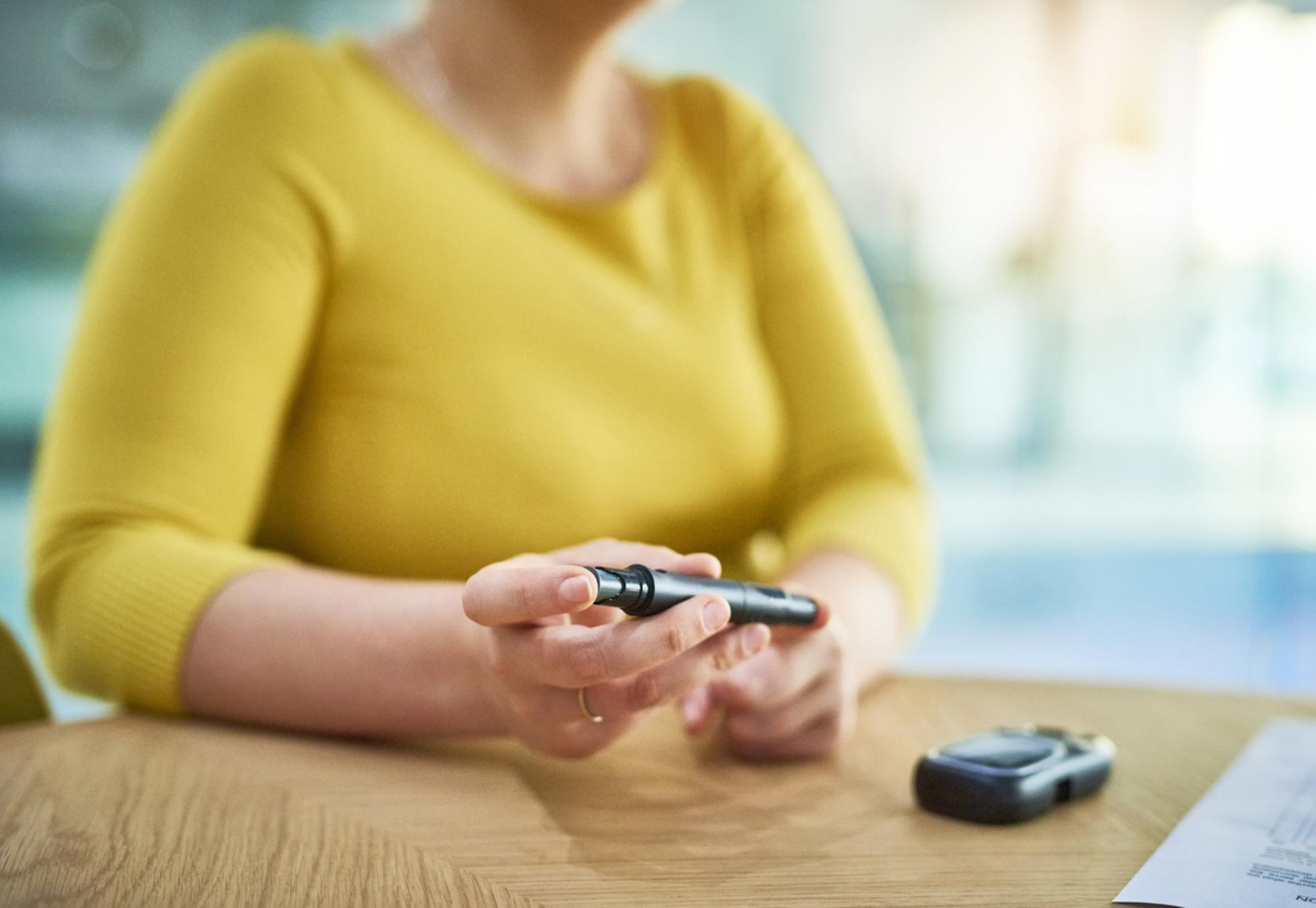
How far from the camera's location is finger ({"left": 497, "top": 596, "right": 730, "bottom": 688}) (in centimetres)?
43

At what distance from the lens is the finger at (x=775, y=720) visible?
57 cm

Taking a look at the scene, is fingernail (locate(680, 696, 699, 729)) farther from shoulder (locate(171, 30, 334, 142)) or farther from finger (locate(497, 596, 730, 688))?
shoulder (locate(171, 30, 334, 142))

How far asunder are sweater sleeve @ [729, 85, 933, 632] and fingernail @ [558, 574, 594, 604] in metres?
0.42

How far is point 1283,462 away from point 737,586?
397 centimetres

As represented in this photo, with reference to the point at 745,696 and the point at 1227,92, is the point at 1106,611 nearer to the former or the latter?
the point at 1227,92

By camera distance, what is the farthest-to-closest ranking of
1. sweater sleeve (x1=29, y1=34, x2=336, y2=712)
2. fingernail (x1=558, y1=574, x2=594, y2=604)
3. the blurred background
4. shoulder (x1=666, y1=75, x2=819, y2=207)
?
the blurred background
shoulder (x1=666, y1=75, x2=819, y2=207)
sweater sleeve (x1=29, y1=34, x2=336, y2=712)
fingernail (x1=558, y1=574, x2=594, y2=604)

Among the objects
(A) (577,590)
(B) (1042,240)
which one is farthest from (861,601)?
(B) (1042,240)

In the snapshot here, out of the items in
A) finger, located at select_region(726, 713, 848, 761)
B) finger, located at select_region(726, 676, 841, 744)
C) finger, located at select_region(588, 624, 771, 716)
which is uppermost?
finger, located at select_region(588, 624, 771, 716)

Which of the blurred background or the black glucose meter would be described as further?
the blurred background

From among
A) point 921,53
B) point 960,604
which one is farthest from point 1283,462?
point 921,53

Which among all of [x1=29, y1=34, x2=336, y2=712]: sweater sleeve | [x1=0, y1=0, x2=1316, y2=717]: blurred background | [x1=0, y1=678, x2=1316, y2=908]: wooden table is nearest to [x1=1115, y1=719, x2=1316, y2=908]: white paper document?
[x1=0, y1=678, x2=1316, y2=908]: wooden table

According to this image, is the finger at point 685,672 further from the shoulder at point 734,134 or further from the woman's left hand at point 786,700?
the shoulder at point 734,134

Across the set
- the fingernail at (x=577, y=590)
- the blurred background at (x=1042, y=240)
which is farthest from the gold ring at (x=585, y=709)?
the blurred background at (x=1042, y=240)

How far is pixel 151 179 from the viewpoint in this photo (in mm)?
710
